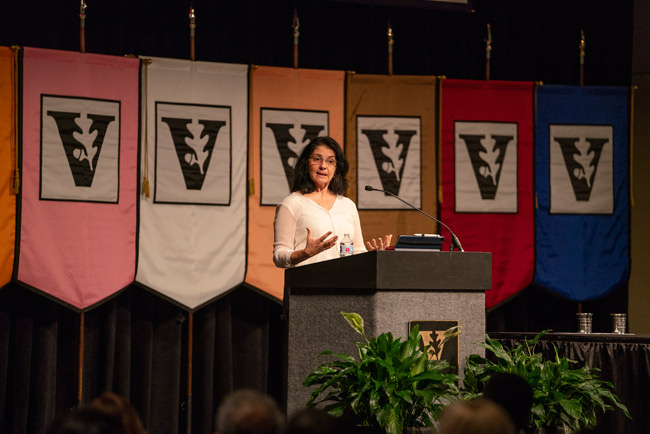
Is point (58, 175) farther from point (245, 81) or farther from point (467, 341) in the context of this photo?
point (467, 341)

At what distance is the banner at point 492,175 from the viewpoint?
564cm

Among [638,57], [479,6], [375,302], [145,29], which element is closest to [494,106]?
[479,6]

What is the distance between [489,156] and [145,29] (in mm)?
2515

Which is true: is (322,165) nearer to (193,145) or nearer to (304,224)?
(304,224)

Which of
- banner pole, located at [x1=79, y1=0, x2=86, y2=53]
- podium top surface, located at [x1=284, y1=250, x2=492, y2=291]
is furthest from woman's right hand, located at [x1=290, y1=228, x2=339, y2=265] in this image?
banner pole, located at [x1=79, y1=0, x2=86, y2=53]

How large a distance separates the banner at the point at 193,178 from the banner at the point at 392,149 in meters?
0.77

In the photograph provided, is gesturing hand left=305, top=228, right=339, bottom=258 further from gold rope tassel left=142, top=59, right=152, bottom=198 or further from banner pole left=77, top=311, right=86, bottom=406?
banner pole left=77, top=311, right=86, bottom=406

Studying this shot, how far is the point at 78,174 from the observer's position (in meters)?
5.03

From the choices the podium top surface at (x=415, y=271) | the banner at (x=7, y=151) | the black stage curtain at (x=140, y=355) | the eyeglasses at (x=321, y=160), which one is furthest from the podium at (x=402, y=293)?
the banner at (x=7, y=151)

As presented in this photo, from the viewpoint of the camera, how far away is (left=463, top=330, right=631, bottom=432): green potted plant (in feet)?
8.89

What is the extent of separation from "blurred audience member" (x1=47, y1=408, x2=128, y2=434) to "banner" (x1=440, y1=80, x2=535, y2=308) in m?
4.29

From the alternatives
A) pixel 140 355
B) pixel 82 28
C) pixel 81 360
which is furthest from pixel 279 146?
pixel 81 360

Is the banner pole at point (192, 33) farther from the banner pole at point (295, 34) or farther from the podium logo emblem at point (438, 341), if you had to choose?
the podium logo emblem at point (438, 341)

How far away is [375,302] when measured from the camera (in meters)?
2.72
